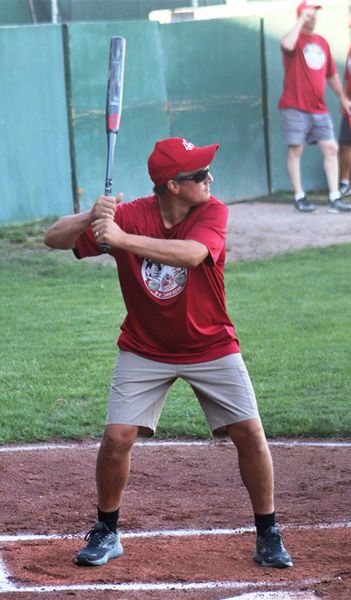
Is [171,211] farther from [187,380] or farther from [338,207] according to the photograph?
[338,207]

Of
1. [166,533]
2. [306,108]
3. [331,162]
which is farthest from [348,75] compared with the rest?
[166,533]

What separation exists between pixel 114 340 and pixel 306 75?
667 centimetres

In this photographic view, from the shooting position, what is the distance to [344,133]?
53.0 ft

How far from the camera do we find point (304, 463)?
22.2 ft

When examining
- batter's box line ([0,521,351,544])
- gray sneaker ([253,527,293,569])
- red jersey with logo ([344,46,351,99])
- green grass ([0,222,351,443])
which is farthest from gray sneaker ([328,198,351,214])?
gray sneaker ([253,527,293,569])

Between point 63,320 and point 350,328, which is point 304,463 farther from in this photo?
point 63,320

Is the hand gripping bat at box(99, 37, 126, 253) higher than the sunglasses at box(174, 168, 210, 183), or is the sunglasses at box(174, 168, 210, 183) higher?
the hand gripping bat at box(99, 37, 126, 253)

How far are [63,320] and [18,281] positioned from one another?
1.56m

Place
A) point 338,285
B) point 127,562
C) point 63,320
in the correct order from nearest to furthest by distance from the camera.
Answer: point 127,562
point 63,320
point 338,285

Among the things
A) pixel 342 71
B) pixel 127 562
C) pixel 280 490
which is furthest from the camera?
pixel 342 71

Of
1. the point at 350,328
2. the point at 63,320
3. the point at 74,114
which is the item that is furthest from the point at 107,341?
the point at 74,114

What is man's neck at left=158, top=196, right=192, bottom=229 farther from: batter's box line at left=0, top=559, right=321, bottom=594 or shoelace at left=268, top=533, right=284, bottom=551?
batter's box line at left=0, top=559, right=321, bottom=594

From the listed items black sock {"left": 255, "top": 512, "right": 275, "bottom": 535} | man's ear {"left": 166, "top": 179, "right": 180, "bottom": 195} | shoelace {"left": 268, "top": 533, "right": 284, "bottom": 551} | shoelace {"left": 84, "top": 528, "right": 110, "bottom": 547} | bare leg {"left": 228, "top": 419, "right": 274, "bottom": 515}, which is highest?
man's ear {"left": 166, "top": 179, "right": 180, "bottom": 195}

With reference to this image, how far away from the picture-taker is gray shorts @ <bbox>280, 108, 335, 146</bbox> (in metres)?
15.0
